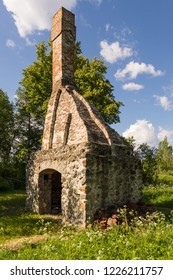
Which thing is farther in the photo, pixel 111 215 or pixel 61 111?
pixel 61 111

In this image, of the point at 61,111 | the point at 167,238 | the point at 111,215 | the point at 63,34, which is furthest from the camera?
the point at 63,34

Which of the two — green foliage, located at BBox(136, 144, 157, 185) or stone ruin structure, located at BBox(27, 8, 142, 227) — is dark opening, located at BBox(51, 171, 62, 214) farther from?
green foliage, located at BBox(136, 144, 157, 185)

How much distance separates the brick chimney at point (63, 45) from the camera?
11.8m

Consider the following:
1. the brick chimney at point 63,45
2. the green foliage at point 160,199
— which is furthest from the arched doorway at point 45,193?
the green foliage at point 160,199

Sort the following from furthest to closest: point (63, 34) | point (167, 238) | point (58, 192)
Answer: point (58, 192), point (63, 34), point (167, 238)

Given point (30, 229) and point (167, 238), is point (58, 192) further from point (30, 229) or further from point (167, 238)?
point (167, 238)

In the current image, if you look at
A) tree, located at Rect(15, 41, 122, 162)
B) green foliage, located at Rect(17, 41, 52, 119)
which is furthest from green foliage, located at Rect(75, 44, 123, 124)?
green foliage, located at Rect(17, 41, 52, 119)

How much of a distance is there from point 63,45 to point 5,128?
1386 cm

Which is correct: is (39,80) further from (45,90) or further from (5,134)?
(5,134)

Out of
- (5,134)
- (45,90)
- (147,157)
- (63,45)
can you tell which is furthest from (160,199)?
(5,134)

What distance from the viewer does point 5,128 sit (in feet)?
77.1
